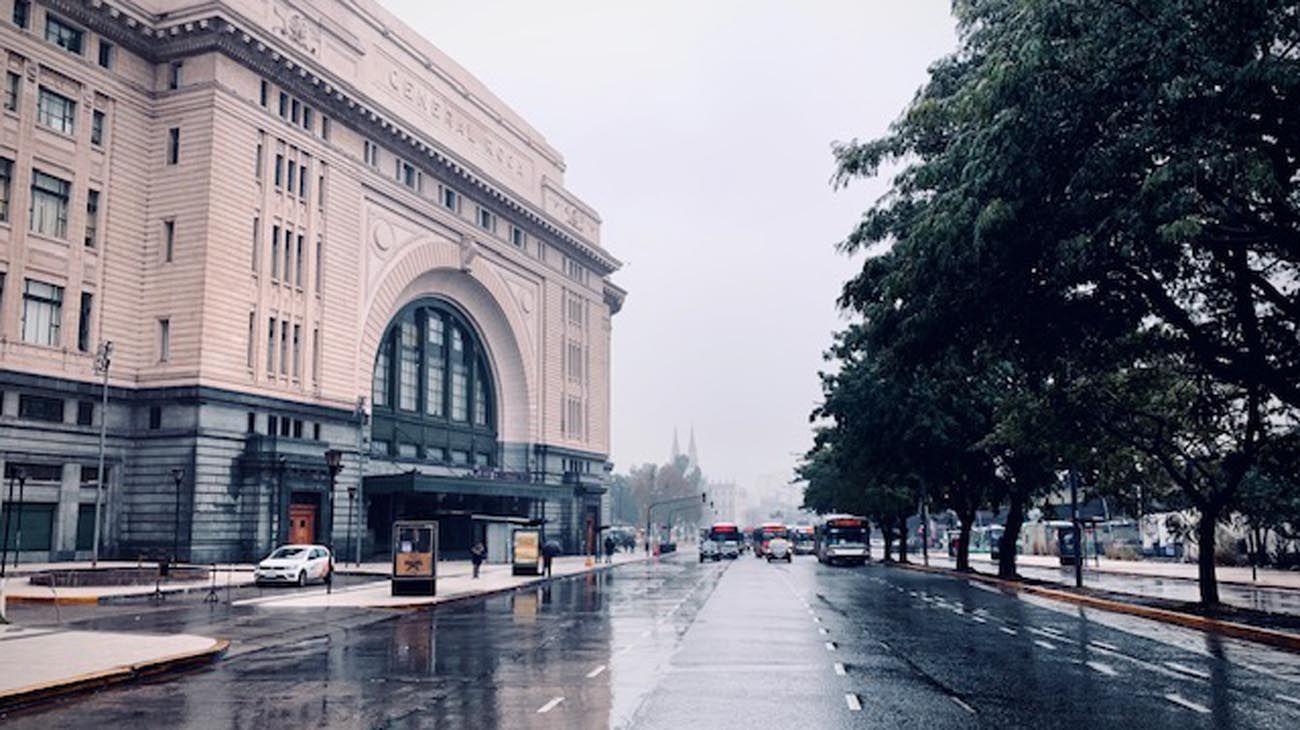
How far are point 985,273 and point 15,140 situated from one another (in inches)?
1681

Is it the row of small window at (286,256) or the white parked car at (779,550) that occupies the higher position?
the row of small window at (286,256)

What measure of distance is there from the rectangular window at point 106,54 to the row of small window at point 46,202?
6469 millimetres

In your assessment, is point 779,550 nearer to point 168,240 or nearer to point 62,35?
point 168,240

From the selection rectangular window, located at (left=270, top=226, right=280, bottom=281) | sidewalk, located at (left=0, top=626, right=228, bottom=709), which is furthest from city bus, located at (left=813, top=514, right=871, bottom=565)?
sidewalk, located at (left=0, top=626, right=228, bottom=709)

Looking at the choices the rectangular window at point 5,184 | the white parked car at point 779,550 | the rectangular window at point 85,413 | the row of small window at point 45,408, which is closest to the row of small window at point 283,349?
the rectangular window at point 85,413

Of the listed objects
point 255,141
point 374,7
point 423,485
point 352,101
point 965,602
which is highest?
point 374,7

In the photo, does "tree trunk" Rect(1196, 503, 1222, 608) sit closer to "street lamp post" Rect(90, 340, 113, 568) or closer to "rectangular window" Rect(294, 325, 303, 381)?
"street lamp post" Rect(90, 340, 113, 568)

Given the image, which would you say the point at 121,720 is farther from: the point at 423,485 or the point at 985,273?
the point at 423,485

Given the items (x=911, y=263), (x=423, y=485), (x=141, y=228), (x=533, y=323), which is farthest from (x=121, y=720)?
(x=533, y=323)

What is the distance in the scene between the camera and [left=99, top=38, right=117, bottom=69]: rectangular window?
2045 inches

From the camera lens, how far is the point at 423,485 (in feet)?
210

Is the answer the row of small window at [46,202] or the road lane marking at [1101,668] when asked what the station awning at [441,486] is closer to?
the row of small window at [46,202]

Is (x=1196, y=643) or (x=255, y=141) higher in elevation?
(x=255, y=141)

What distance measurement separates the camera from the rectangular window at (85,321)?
164ft
